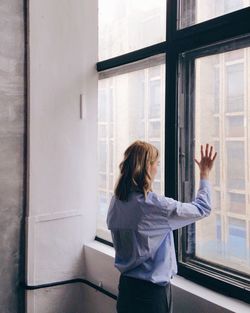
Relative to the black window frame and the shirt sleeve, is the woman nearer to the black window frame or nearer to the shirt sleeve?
the shirt sleeve

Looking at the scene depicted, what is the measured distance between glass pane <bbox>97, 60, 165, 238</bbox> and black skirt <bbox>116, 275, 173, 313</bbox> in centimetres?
79

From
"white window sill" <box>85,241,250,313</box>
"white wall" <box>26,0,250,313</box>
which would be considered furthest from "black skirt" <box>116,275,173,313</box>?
"white wall" <box>26,0,250,313</box>

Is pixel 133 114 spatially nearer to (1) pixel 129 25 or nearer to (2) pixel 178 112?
(2) pixel 178 112

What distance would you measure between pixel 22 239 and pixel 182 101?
1.53 metres

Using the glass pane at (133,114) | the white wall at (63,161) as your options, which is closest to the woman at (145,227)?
the glass pane at (133,114)

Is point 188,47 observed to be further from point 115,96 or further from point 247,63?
point 115,96

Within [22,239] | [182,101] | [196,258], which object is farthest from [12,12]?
[196,258]

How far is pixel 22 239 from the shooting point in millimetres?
2533

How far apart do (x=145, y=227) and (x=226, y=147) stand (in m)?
0.68

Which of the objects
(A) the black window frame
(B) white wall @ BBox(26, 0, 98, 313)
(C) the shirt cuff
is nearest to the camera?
(C) the shirt cuff

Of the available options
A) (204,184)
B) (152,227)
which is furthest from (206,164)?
(152,227)

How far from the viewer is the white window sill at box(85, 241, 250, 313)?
179 centimetres

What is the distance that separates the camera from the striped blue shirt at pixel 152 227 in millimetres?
1695

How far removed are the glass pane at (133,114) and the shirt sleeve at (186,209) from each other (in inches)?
23.8
